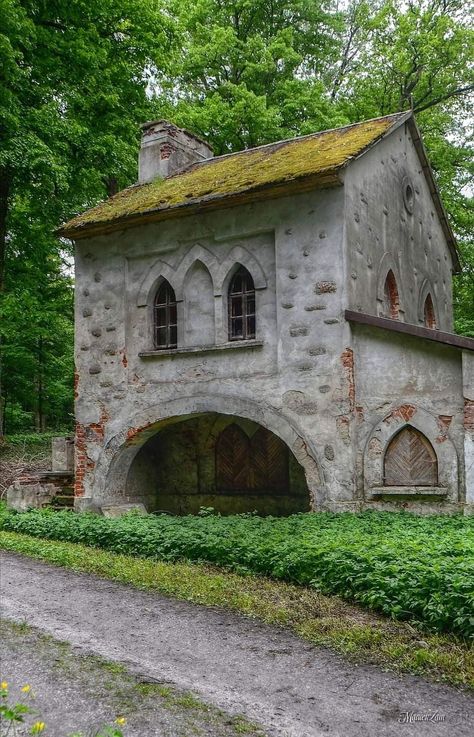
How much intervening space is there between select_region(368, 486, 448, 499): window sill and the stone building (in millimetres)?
24

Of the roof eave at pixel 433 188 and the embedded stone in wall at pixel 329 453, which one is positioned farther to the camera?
the roof eave at pixel 433 188

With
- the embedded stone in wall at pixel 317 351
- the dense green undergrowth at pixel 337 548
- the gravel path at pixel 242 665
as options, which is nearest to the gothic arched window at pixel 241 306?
the embedded stone in wall at pixel 317 351

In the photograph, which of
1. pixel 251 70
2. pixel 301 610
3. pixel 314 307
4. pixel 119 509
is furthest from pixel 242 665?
pixel 251 70

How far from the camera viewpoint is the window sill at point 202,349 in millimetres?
11992

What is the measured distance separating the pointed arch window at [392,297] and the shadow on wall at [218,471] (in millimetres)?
3608

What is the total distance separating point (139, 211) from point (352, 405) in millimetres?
5709

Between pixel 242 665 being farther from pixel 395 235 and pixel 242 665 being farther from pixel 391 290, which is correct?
pixel 395 235

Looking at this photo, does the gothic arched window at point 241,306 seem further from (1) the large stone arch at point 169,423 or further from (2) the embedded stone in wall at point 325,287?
(2) the embedded stone in wall at point 325,287

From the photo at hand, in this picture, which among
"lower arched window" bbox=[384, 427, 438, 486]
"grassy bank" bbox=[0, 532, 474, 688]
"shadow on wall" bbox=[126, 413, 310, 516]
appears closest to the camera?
"grassy bank" bbox=[0, 532, 474, 688]

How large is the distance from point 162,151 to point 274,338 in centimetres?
678

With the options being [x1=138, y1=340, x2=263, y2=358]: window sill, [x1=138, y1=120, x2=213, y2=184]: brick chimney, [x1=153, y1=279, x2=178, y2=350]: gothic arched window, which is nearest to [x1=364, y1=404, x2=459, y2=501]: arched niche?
[x1=138, y1=340, x2=263, y2=358]: window sill

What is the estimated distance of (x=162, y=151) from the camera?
1602cm

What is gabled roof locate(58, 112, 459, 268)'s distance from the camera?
1146 cm

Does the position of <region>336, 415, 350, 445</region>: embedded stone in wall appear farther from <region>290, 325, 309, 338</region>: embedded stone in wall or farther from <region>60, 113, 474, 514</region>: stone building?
<region>290, 325, 309, 338</region>: embedded stone in wall
